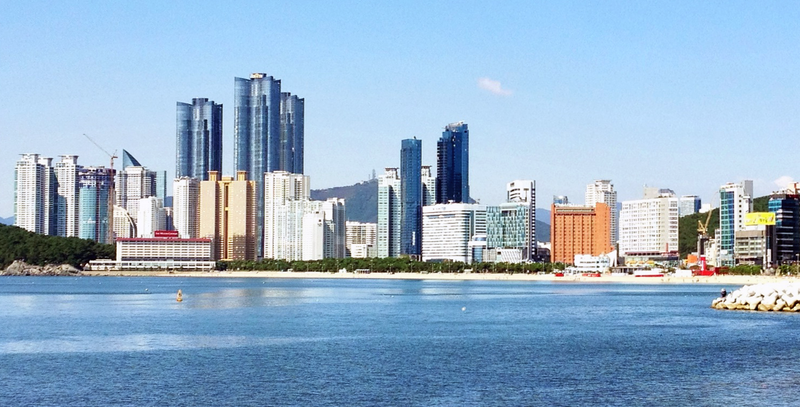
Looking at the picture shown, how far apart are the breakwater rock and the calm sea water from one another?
521cm

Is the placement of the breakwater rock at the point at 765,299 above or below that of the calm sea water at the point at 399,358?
above

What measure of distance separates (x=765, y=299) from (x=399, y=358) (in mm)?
49930

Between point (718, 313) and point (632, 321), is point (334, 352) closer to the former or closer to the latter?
point (632, 321)

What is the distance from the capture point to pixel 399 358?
178 feet

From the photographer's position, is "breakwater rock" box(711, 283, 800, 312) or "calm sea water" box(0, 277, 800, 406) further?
"breakwater rock" box(711, 283, 800, 312)

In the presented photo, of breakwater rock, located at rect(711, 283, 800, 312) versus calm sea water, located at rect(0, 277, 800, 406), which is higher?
breakwater rock, located at rect(711, 283, 800, 312)

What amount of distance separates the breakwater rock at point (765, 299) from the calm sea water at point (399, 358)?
205 inches

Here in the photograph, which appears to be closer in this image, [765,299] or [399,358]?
[399,358]

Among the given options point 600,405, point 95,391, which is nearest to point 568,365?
point 600,405

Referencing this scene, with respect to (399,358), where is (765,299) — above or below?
above

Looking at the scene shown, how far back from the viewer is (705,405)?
129ft

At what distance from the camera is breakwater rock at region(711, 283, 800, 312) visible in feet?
298

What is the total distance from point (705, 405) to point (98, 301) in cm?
9108

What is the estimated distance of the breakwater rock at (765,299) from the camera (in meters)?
90.8
